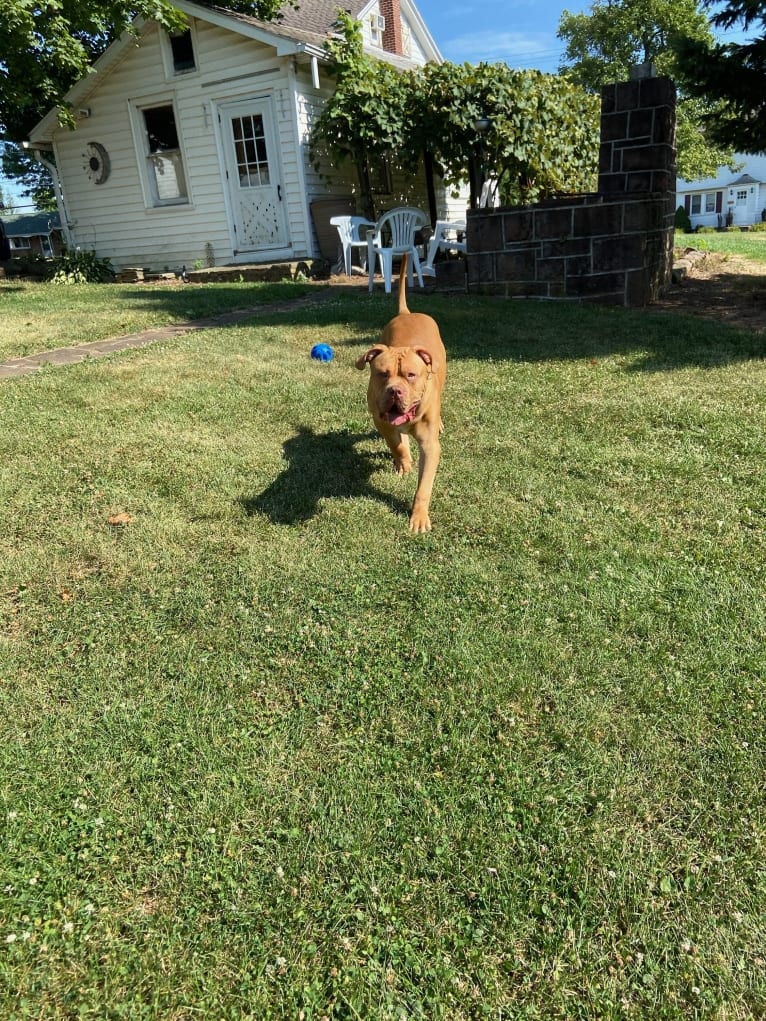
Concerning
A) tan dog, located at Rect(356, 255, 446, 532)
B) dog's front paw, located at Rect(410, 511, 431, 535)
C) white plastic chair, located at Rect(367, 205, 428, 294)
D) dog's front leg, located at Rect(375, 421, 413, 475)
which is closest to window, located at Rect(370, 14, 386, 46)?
white plastic chair, located at Rect(367, 205, 428, 294)

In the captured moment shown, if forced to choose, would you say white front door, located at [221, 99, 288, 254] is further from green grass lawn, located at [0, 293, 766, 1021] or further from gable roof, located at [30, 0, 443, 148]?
green grass lawn, located at [0, 293, 766, 1021]

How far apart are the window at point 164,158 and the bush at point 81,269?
6.29ft

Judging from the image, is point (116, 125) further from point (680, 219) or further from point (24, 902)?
point (680, 219)

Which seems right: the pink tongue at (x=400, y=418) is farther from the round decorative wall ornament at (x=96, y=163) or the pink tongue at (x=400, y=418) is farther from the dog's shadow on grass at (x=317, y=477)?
the round decorative wall ornament at (x=96, y=163)

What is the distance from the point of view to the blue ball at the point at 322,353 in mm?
6344

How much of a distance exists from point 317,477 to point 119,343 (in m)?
4.50

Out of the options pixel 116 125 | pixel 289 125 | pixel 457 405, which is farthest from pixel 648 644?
pixel 116 125

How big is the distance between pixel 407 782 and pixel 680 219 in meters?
44.2

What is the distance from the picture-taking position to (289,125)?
12766mm

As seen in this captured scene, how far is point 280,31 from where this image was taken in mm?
13164

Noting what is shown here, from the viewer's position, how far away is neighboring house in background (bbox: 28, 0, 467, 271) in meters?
12.9

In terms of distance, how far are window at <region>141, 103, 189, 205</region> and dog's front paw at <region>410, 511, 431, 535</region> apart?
1412cm

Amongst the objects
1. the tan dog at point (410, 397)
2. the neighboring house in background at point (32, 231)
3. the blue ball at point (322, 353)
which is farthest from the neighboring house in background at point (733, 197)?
the tan dog at point (410, 397)

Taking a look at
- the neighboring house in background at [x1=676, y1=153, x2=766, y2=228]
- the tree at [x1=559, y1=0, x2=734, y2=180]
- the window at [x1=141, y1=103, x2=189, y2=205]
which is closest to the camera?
the window at [x1=141, y1=103, x2=189, y2=205]
